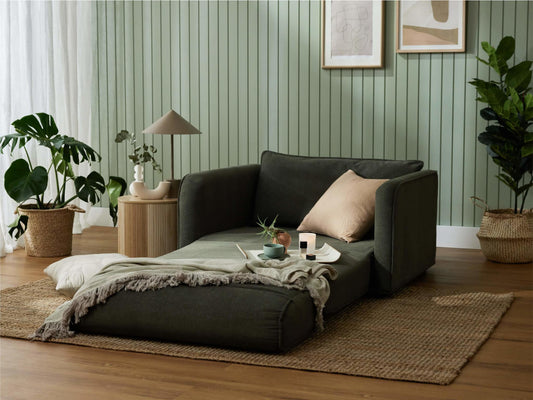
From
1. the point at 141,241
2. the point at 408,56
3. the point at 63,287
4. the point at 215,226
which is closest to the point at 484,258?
the point at 408,56

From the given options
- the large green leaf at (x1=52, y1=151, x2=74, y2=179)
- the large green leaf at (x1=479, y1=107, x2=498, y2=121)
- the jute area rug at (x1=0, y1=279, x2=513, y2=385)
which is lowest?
the jute area rug at (x1=0, y1=279, x2=513, y2=385)

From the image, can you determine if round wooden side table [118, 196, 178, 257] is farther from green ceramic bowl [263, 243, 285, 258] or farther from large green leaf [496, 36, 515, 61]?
large green leaf [496, 36, 515, 61]

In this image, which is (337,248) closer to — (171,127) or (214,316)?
(214,316)

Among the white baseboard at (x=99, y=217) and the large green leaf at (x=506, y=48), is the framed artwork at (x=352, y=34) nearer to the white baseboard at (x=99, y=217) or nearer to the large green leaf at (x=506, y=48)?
the large green leaf at (x=506, y=48)

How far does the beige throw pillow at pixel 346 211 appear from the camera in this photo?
14.4 ft

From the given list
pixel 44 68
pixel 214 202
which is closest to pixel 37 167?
pixel 44 68

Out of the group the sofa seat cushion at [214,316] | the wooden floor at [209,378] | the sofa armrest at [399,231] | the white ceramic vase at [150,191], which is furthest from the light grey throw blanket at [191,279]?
the white ceramic vase at [150,191]

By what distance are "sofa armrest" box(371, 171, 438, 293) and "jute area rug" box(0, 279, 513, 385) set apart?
0.11 metres

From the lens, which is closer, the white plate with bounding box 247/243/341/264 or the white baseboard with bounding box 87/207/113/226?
the white plate with bounding box 247/243/341/264

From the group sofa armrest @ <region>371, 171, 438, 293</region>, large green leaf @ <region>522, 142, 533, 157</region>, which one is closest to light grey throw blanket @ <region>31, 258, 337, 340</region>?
sofa armrest @ <region>371, 171, 438, 293</region>

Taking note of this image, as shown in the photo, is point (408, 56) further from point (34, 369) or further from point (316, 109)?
point (34, 369)

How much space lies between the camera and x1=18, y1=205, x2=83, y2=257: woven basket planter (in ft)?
17.7

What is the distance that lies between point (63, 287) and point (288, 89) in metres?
2.58

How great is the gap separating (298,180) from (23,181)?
1.74 metres
